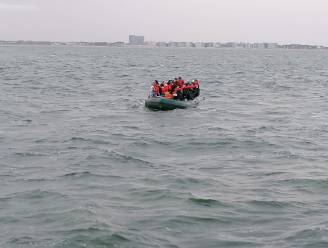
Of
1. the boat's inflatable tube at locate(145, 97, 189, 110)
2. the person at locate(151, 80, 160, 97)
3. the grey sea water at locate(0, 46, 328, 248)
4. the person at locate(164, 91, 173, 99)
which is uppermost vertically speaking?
the person at locate(151, 80, 160, 97)

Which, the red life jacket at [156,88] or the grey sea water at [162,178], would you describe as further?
the red life jacket at [156,88]

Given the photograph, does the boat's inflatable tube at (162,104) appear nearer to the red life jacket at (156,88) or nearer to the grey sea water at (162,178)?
the grey sea water at (162,178)

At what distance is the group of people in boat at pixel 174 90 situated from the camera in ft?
102

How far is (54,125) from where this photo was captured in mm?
25516

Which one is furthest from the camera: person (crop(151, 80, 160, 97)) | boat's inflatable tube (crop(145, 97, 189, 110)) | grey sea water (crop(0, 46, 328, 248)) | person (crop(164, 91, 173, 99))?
person (crop(151, 80, 160, 97))

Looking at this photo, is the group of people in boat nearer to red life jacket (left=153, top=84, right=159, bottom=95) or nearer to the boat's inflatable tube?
red life jacket (left=153, top=84, right=159, bottom=95)

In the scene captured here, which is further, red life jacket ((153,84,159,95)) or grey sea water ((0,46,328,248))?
red life jacket ((153,84,159,95))

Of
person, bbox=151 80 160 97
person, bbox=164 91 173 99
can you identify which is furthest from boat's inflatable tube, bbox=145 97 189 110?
person, bbox=151 80 160 97

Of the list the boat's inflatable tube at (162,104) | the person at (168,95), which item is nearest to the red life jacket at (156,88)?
the person at (168,95)

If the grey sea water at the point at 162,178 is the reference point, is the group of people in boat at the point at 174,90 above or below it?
above

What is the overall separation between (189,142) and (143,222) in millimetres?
9730

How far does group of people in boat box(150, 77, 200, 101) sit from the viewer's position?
1222 inches

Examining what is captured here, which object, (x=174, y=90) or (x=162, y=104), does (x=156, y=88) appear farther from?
(x=162, y=104)

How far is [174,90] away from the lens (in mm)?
31625
